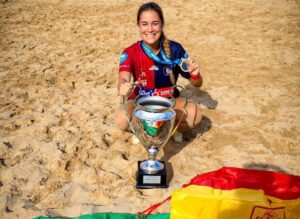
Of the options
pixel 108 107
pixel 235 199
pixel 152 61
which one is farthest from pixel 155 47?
pixel 235 199

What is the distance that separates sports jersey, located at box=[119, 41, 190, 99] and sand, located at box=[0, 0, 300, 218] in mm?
492

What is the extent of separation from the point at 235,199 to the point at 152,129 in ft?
2.13

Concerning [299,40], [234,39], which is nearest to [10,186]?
[234,39]

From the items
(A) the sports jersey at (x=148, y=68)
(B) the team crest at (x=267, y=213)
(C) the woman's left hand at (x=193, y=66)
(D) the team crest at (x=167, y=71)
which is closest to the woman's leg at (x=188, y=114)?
(A) the sports jersey at (x=148, y=68)

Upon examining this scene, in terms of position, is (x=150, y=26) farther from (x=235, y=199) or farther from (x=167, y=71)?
(x=235, y=199)

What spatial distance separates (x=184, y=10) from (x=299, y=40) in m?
2.56

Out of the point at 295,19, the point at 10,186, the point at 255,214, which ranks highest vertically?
the point at 295,19

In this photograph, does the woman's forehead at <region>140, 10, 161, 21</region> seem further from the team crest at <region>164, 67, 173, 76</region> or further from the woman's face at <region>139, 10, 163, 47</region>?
the team crest at <region>164, 67, 173, 76</region>

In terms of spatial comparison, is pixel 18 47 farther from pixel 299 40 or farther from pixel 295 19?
pixel 295 19

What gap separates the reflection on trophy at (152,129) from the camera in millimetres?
2006

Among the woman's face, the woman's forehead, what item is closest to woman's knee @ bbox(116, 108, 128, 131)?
the woman's face

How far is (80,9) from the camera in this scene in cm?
668

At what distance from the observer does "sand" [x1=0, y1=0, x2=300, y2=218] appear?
2.21 m

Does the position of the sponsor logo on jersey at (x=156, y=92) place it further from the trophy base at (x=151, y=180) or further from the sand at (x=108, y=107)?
the trophy base at (x=151, y=180)
